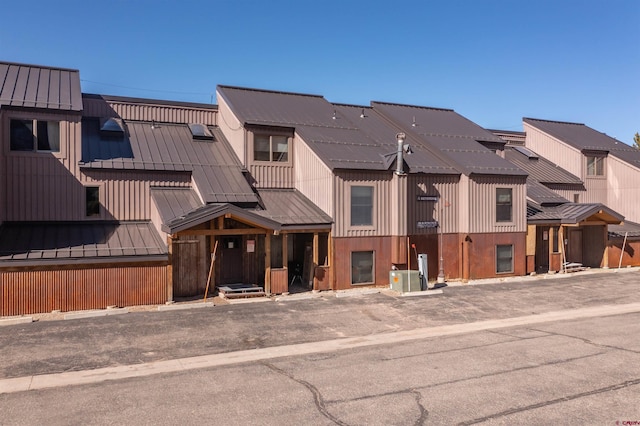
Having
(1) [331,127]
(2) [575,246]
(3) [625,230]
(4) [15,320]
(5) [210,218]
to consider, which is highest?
(1) [331,127]

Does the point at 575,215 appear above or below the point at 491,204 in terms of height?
below

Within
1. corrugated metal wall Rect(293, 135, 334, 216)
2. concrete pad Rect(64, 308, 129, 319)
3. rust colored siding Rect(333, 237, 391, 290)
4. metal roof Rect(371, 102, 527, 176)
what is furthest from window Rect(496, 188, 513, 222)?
concrete pad Rect(64, 308, 129, 319)

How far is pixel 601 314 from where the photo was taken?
18.1 metres

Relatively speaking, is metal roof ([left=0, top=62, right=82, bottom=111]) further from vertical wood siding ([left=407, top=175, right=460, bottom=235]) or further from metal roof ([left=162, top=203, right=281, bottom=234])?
vertical wood siding ([left=407, top=175, right=460, bottom=235])

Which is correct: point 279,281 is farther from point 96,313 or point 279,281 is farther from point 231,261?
point 96,313

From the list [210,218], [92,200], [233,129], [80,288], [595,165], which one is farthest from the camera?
[595,165]

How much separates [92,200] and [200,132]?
752cm

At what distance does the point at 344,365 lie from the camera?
11875 millimetres

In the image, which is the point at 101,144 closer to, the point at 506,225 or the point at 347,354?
the point at 347,354

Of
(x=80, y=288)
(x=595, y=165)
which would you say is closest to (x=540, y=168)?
(x=595, y=165)

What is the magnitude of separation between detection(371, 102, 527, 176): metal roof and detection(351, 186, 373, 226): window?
20.5ft

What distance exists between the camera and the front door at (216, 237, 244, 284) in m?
22.2

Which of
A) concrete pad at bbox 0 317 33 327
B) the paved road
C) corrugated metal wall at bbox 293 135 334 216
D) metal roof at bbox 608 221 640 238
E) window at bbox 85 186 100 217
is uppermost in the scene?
corrugated metal wall at bbox 293 135 334 216

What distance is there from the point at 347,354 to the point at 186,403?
5.01m
